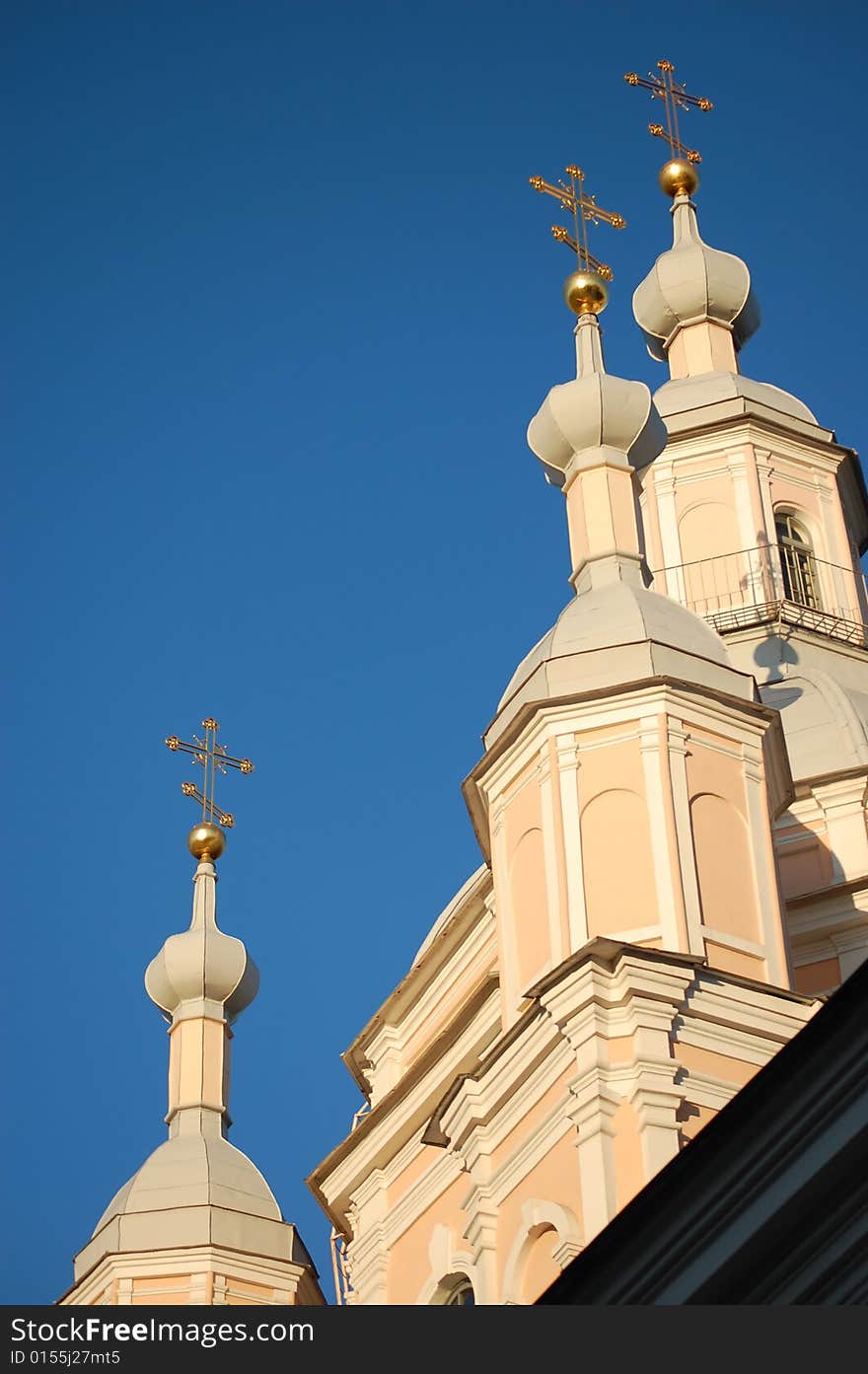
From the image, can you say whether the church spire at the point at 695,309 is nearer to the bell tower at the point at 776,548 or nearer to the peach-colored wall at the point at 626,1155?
the bell tower at the point at 776,548

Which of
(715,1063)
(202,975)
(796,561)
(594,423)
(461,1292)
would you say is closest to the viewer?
(715,1063)

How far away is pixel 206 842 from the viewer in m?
28.4

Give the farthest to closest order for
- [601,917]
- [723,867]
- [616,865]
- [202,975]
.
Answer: [202,975] < [723,867] < [616,865] < [601,917]

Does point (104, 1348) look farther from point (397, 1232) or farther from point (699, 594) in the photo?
point (699, 594)

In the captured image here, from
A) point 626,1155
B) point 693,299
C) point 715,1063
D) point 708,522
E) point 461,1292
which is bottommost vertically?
point 626,1155

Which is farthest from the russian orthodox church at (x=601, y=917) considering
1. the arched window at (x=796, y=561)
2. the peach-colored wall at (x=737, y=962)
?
the arched window at (x=796, y=561)

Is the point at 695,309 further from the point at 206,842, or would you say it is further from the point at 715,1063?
the point at 715,1063

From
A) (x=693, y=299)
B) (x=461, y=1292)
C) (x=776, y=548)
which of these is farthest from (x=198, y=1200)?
(x=693, y=299)

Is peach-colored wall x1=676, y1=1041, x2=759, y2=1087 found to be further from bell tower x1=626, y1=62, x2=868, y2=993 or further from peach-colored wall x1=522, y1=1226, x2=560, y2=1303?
bell tower x1=626, y1=62, x2=868, y2=993

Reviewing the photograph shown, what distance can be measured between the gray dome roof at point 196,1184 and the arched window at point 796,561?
7.50 meters

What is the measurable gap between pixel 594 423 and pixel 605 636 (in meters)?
2.28

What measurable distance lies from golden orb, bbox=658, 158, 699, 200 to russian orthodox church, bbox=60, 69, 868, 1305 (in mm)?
3133

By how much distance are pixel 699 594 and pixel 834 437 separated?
318 cm

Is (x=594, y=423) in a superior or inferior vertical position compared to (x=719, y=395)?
inferior
